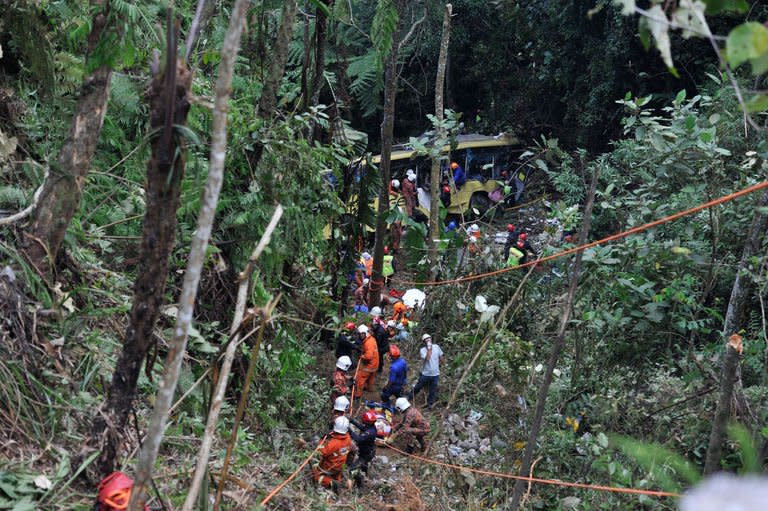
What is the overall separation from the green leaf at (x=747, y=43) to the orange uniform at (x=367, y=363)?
21.5 ft

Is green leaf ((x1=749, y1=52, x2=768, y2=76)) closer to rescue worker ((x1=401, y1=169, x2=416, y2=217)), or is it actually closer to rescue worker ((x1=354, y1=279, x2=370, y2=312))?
rescue worker ((x1=354, y1=279, x2=370, y2=312))

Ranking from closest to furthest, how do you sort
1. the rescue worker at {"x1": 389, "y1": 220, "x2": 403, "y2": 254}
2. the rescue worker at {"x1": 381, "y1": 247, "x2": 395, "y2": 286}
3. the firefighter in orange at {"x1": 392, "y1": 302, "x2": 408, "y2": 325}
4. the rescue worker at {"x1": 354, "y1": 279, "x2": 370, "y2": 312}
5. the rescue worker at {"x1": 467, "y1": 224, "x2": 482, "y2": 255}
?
1. the firefighter in orange at {"x1": 392, "y1": 302, "x2": 408, "y2": 325}
2. the rescue worker at {"x1": 467, "y1": 224, "x2": 482, "y2": 255}
3. the rescue worker at {"x1": 354, "y1": 279, "x2": 370, "y2": 312}
4. the rescue worker at {"x1": 381, "y1": 247, "x2": 395, "y2": 286}
5. the rescue worker at {"x1": 389, "y1": 220, "x2": 403, "y2": 254}

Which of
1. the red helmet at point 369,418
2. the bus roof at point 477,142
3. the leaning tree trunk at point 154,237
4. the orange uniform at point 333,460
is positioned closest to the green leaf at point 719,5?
the leaning tree trunk at point 154,237

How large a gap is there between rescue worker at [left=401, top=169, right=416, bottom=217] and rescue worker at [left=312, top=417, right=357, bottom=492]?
21.4 feet

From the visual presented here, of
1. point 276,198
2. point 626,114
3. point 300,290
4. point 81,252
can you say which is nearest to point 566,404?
point 300,290

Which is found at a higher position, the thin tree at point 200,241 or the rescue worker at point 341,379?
the thin tree at point 200,241

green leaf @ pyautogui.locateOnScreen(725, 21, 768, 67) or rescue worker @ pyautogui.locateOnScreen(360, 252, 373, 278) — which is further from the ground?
green leaf @ pyautogui.locateOnScreen(725, 21, 768, 67)

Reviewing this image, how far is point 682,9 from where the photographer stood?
232cm

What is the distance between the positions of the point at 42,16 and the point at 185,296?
407cm

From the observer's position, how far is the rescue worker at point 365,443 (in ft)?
22.7

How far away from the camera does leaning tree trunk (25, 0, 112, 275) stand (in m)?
4.53

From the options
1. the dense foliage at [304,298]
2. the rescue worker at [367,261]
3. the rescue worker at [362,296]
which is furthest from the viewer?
the rescue worker at [367,261]

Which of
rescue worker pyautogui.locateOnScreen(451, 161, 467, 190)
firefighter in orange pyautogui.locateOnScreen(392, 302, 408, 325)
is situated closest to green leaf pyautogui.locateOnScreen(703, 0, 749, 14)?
firefighter in orange pyautogui.locateOnScreen(392, 302, 408, 325)

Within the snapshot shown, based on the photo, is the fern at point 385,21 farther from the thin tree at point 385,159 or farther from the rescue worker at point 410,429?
the rescue worker at point 410,429
